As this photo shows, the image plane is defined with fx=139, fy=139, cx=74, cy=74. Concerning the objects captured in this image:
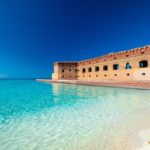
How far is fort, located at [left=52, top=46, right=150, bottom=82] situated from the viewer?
18938 millimetres

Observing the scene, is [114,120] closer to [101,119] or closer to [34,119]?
[101,119]

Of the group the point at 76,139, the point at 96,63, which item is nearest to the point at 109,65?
the point at 96,63

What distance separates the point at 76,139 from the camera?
3.28 meters

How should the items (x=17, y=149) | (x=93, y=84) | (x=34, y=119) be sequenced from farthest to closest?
1. (x=93, y=84)
2. (x=34, y=119)
3. (x=17, y=149)

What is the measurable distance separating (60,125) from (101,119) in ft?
4.81

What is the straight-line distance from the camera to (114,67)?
23312 millimetres

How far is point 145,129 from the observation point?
12.2ft

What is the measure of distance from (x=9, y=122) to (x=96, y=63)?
77.4ft

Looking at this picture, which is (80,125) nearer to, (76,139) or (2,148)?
(76,139)

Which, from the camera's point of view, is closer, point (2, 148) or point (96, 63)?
point (2, 148)

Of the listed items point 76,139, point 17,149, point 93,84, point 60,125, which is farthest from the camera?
point 93,84

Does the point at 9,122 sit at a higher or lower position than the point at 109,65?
lower

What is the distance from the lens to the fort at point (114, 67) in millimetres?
18938

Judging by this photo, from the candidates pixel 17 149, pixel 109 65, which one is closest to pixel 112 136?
pixel 17 149
